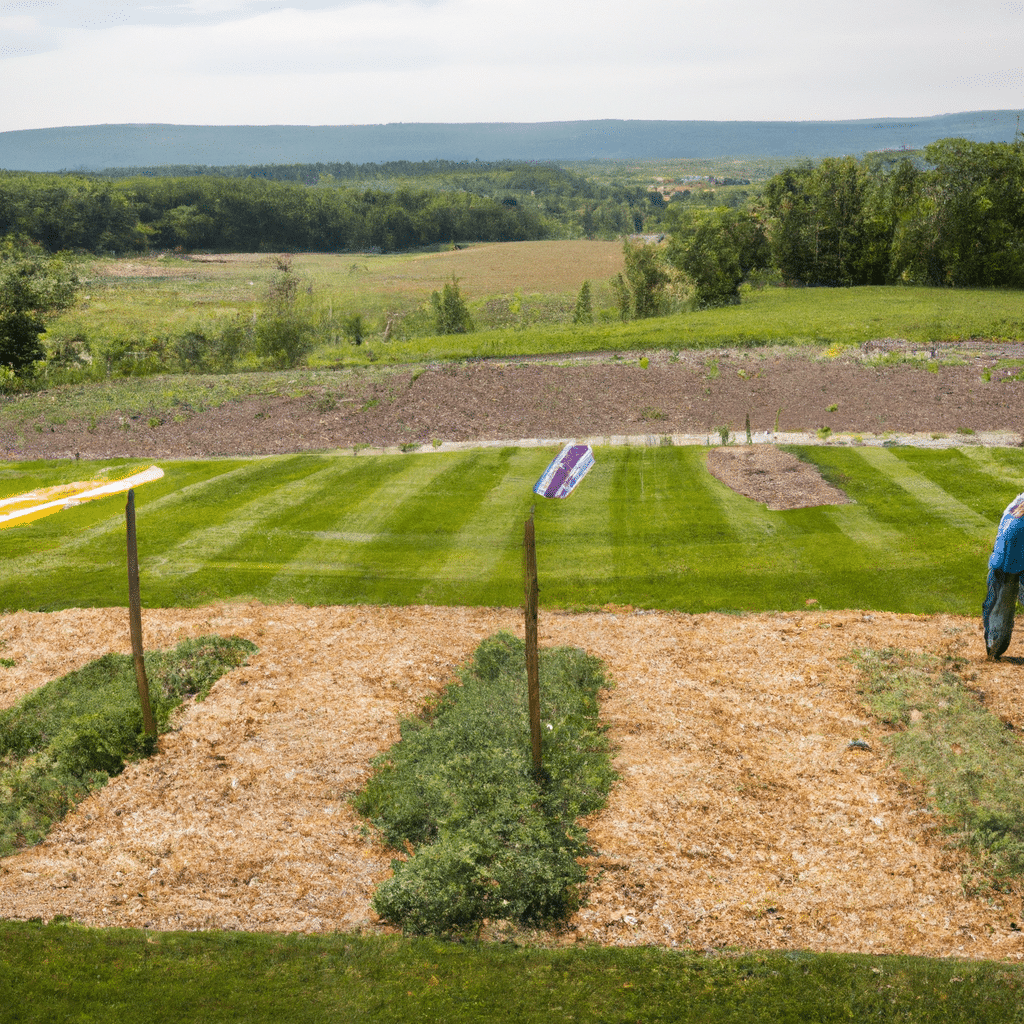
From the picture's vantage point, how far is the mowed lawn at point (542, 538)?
15.8m

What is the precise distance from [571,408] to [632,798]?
20.9m

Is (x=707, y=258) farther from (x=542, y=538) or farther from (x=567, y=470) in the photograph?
(x=567, y=470)

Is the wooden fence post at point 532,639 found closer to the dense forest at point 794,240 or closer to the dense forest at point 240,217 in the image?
the dense forest at point 794,240

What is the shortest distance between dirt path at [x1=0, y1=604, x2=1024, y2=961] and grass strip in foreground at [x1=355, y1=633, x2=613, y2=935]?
31 cm

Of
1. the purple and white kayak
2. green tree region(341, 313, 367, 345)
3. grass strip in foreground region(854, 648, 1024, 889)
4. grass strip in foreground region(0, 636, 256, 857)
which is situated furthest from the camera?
green tree region(341, 313, 367, 345)

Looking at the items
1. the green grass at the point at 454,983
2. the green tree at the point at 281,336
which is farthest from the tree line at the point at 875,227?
the green grass at the point at 454,983

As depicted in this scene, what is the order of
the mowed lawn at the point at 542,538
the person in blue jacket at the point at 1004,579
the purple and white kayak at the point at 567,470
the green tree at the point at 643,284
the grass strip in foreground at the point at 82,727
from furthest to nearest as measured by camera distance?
the green tree at the point at 643,284 → the mowed lawn at the point at 542,538 → the person in blue jacket at the point at 1004,579 → the grass strip in foreground at the point at 82,727 → the purple and white kayak at the point at 567,470

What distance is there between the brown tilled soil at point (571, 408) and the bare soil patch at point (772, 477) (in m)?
4.23

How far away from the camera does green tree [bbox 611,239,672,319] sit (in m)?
50.1

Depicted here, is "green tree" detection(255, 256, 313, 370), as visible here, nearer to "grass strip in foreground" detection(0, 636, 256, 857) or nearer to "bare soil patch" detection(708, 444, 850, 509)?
"bare soil patch" detection(708, 444, 850, 509)

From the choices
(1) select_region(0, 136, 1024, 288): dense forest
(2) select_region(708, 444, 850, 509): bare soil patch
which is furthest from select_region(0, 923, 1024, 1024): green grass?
(1) select_region(0, 136, 1024, 288): dense forest

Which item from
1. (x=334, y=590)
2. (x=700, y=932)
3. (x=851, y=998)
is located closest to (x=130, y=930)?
(x=700, y=932)

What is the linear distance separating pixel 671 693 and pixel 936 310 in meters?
A: 36.6

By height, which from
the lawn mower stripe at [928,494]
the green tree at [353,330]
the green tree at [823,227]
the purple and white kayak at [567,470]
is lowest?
the lawn mower stripe at [928,494]
